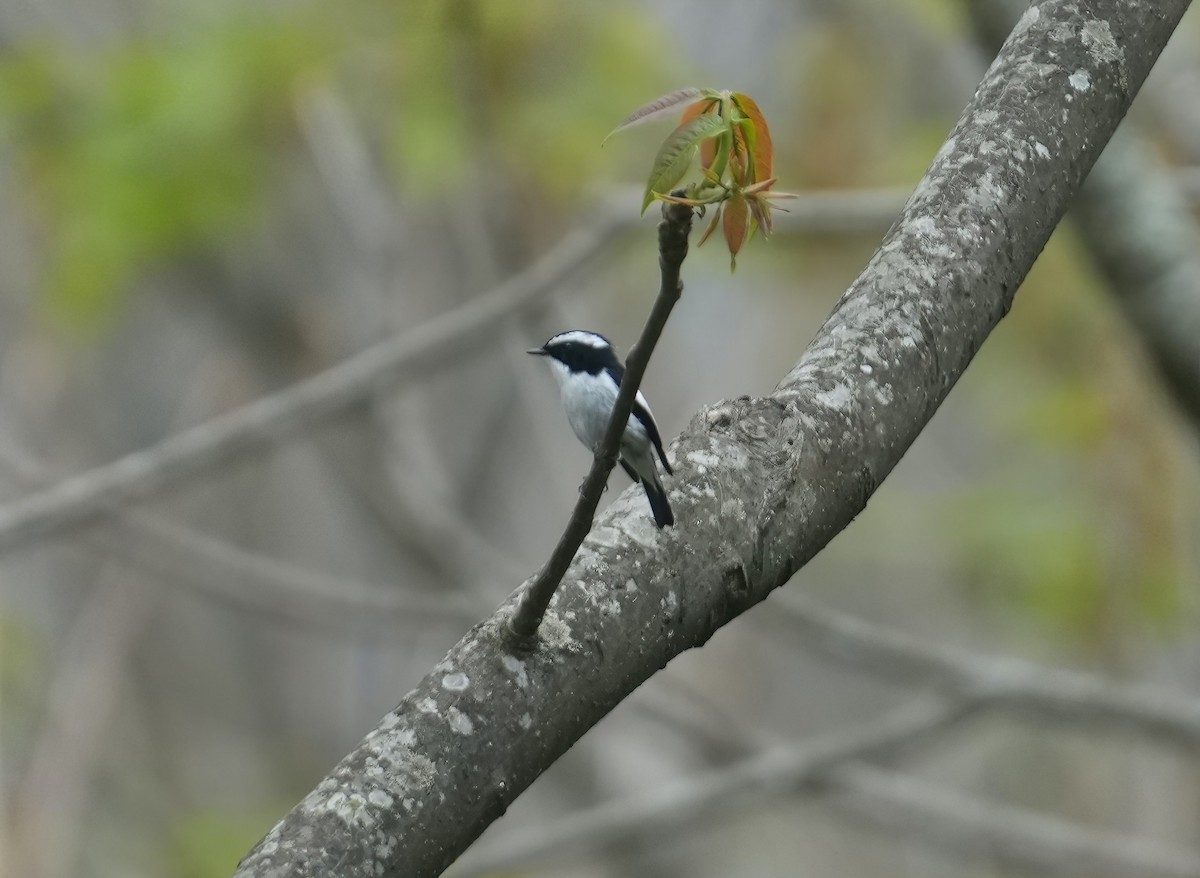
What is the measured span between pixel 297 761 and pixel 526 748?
8.19 m

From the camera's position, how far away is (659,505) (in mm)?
1572

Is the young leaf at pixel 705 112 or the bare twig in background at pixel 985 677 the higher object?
the bare twig in background at pixel 985 677

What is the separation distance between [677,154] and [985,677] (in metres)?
4.16

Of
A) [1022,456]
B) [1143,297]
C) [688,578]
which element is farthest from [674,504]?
[1022,456]

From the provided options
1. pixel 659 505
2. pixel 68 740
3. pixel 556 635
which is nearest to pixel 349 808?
pixel 556 635

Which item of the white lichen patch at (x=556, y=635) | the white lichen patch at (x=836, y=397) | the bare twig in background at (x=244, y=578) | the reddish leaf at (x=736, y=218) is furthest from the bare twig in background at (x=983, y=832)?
the reddish leaf at (x=736, y=218)

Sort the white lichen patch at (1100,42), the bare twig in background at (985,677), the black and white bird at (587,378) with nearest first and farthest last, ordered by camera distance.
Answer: the white lichen patch at (1100,42) → the black and white bird at (587,378) → the bare twig in background at (985,677)

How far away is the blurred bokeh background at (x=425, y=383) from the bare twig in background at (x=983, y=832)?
285mm

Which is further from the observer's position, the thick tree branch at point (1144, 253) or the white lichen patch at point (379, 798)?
the thick tree branch at point (1144, 253)

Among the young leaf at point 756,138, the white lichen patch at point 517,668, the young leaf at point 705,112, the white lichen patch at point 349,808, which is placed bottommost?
the white lichen patch at point 349,808

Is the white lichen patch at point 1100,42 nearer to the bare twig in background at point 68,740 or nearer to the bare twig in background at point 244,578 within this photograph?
the bare twig in background at point 244,578

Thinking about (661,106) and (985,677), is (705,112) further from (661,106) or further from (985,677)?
(985,677)

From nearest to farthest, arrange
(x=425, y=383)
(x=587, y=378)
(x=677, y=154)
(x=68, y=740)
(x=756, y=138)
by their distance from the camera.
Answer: (x=677, y=154)
(x=756, y=138)
(x=587, y=378)
(x=68, y=740)
(x=425, y=383)

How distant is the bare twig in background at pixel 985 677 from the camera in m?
4.61
